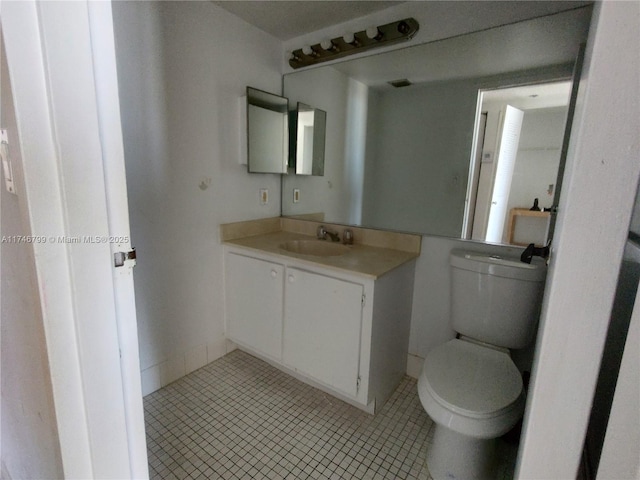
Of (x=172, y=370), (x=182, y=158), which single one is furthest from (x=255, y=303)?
(x=182, y=158)

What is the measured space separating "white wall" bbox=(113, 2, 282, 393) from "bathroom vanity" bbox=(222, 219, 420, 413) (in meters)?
0.22

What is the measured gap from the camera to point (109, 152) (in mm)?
628

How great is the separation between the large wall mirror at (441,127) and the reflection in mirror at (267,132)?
0.52 ft

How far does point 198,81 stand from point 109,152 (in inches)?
52.1

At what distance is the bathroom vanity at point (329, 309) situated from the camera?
4.78 feet

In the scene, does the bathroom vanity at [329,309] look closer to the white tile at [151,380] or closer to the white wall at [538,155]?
the white tile at [151,380]

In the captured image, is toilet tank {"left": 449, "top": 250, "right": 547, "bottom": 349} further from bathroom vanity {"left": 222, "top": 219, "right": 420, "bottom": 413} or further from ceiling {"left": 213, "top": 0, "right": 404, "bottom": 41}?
ceiling {"left": 213, "top": 0, "right": 404, "bottom": 41}

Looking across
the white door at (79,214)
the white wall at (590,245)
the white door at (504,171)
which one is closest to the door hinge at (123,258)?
the white door at (79,214)

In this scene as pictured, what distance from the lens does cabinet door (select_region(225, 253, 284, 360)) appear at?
1761mm

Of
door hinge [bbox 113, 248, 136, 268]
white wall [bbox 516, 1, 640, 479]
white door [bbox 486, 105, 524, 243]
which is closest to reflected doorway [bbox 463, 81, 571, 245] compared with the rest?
white door [bbox 486, 105, 524, 243]

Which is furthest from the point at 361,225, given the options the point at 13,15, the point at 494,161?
the point at 13,15

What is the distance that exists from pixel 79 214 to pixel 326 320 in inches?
46.6

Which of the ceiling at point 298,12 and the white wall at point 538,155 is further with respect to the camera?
the ceiling at point 298,12

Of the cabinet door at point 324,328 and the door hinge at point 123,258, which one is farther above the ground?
the door hinge at point 123,258
